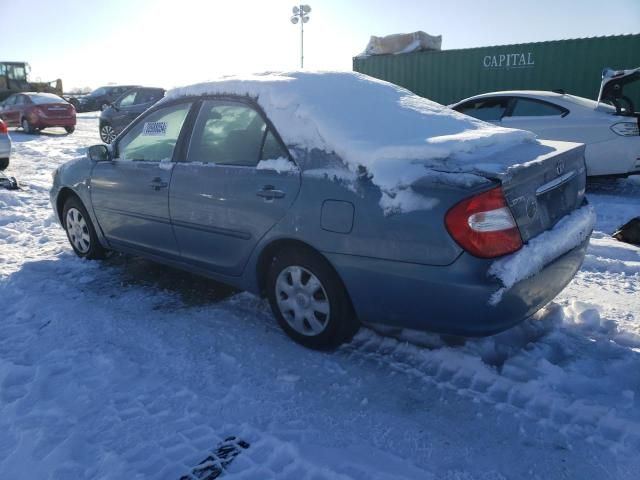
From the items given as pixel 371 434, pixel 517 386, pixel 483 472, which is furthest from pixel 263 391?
pixel 517 386

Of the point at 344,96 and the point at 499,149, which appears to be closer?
the point at 499,149

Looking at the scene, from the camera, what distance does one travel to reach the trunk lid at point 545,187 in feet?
8.40

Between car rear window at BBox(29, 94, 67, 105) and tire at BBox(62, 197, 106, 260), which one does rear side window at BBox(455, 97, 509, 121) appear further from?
car rear window at BBox(29, 94, 67, 105)

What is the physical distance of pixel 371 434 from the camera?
2.40m

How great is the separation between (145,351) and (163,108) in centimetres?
195

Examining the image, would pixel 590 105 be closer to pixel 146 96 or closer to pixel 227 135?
pixel 227 135

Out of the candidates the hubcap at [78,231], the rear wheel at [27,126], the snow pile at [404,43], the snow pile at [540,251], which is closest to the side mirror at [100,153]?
the hubcap at [78,231]

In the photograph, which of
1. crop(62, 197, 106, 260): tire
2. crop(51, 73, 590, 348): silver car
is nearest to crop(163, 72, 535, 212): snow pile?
crop(51, 73, 590, 348): silver car

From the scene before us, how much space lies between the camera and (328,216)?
2.84 m

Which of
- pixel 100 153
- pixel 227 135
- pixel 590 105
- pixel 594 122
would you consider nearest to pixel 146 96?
pixel 100 153

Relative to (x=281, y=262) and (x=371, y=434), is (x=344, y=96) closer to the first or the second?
(x=281, y=262)

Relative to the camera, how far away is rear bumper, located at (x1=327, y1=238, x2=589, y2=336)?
245 cm

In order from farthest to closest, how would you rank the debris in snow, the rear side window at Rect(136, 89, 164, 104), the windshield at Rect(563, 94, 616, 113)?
the rear side window at Rect(136, 89, 164, 104), the windshield at Rect(563, 94, 616, 113), the debris in snow

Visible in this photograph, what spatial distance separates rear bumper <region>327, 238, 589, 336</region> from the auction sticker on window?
1.97 meters
